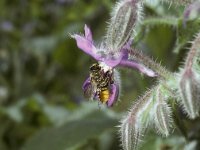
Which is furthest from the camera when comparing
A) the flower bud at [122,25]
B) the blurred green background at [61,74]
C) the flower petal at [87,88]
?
the blurred green background at [61,74]

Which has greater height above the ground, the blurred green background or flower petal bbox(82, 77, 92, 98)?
the blurred green background

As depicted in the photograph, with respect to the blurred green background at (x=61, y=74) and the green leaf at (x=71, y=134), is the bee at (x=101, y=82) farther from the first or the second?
the green leaf at (x=71, y=134)

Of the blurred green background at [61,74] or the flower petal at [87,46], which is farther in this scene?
the blurred green background at [61,74]

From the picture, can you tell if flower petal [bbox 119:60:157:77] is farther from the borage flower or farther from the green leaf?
the green leaf

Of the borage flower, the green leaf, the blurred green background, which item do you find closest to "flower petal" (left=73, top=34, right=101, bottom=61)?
the borage flower

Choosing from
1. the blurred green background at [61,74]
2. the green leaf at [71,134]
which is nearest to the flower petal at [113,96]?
the blurred green background at [61,74]

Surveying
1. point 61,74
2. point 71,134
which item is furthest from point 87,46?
point 61,74
